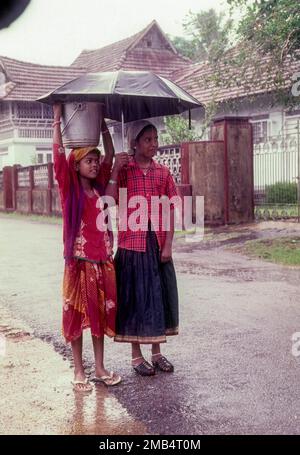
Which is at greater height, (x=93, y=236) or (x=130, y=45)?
(x=130, y=45)

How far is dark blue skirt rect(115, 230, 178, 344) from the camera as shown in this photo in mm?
4285

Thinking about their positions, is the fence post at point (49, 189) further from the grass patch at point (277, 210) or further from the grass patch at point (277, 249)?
the grass patch at point (277, 249)

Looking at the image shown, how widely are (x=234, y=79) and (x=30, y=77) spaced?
75.9ft

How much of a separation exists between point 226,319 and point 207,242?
5622 millimetres

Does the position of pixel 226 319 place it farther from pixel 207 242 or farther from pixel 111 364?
pixel 207 242

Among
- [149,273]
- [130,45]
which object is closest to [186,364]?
[149,273]

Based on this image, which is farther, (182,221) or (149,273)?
(182,221)

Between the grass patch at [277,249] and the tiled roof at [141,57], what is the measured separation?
2330 centimetres

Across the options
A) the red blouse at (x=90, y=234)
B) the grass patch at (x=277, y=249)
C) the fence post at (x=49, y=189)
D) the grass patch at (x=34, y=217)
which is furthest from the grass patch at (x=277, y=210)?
the red blouse at (x=90, y=234)

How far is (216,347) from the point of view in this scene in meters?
4.96

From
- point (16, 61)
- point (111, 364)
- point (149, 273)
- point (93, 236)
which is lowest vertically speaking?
point (111, 364)
